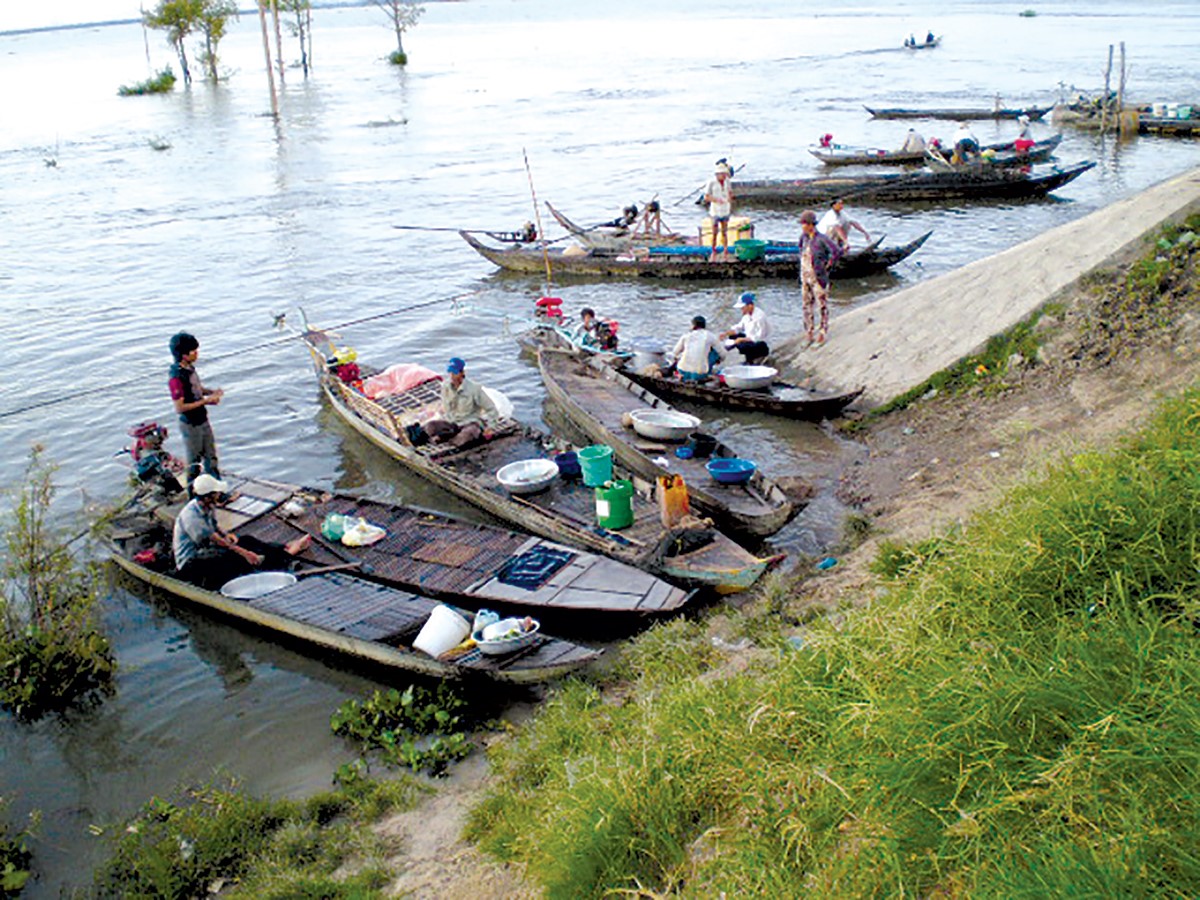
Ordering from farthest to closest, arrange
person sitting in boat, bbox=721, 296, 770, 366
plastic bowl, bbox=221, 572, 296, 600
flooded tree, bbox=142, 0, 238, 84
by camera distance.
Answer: flooded tree, bbox=142, 0, 238, 84 → person sitting in boat, bbox=721, 296, 770, 366 → plastic bowl, bbox=221, 572, 296, 600

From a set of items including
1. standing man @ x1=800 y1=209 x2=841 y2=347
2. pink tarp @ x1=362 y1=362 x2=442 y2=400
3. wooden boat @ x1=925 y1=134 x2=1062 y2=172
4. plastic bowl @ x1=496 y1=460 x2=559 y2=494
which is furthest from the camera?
wooden boat @ x1=925 y1=134 x2=1062 y2=172

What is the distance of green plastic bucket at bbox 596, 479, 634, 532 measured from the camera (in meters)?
9.77

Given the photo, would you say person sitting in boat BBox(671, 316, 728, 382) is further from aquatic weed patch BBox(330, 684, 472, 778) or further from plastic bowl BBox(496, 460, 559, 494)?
aquatic weed patch BBox(330, 684, 472, 778)

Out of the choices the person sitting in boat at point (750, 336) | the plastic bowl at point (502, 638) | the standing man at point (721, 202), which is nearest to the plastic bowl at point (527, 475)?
the plastic bowl at point (502, 638)

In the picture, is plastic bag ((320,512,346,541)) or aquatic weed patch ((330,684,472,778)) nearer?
aquatic weed patch ((330,684,472,778))

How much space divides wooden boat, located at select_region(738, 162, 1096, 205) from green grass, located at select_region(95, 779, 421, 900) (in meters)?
24.4

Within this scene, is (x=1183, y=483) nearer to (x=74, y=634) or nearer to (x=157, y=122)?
(x=74, y=634)

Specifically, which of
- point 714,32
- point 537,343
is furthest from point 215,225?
point 714,32

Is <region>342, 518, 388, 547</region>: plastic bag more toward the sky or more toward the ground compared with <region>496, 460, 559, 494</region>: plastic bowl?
more toward the ground

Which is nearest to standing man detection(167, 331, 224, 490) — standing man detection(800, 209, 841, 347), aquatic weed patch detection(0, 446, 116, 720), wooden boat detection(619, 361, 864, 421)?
aquatic weed patch detection(0, 446, 116, 720)

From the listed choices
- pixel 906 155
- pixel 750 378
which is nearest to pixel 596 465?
pixel 750 378

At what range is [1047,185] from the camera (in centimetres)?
2688

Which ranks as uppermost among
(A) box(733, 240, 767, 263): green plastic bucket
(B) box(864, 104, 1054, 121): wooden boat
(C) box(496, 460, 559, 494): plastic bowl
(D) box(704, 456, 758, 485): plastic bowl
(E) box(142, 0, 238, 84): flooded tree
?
(E) box(142, 0, 238, 84): flooded tree

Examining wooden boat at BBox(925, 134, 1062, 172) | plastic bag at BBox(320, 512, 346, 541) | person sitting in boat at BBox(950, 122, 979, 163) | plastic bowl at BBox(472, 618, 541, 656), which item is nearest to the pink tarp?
plastic bag at BBox(320, 512, 346, 541)
